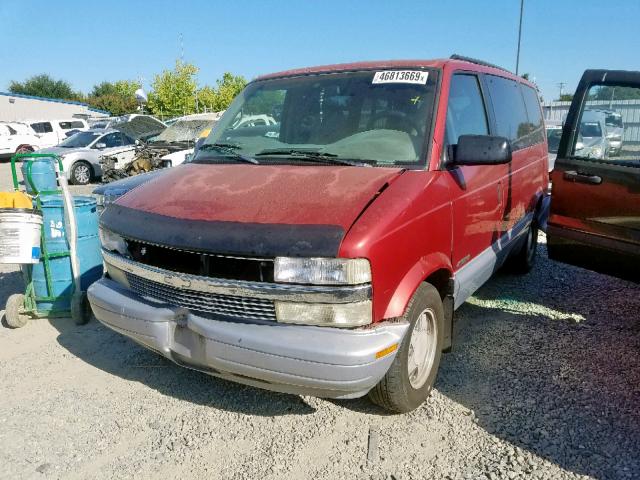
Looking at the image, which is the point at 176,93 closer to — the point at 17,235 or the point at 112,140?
the point at 112,140

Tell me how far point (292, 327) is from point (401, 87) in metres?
1.83

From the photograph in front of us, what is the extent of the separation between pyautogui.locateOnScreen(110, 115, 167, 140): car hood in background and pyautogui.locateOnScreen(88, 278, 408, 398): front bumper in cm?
1283

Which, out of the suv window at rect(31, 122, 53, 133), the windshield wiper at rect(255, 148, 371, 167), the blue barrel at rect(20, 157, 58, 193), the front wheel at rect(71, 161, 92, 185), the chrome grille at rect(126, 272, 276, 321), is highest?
the windshield wiper at rect(255, 148, 371, 167)

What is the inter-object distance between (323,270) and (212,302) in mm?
662

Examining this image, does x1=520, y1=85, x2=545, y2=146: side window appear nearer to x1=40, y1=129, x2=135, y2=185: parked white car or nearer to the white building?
x1=40, y1=129, x2=135, y2=185: parked white car

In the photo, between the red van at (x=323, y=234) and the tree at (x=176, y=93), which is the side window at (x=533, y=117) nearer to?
the red van at (x=323, y=234)

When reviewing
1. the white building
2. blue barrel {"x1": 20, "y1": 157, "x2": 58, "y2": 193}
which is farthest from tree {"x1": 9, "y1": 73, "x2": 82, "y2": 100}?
blue barrel {"x1": 20, "y1": 157, "x2": 58, "y2": 193}

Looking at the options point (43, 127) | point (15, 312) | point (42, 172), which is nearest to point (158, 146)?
point (42, 172)

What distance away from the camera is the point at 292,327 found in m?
2.46

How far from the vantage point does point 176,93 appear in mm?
42688

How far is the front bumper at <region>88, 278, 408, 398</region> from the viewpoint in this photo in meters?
2.35

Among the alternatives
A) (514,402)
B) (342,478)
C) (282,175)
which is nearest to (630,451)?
(514,402)

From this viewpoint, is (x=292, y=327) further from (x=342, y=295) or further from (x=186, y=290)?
(x=186, y=290)

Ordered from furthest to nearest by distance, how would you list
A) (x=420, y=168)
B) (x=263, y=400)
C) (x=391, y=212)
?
(x=263, y=400)
(x=420, y=168)
(x=391, y=212)
